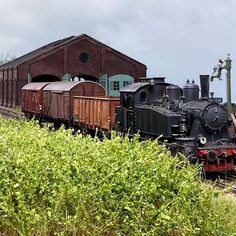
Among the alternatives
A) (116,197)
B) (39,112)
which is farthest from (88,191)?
(39,112)

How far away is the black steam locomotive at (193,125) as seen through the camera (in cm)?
1471

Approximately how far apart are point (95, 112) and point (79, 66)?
27.5m

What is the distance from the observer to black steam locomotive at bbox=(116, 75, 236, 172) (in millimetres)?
14711

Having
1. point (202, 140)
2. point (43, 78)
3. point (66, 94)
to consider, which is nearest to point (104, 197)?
point (202, 140)

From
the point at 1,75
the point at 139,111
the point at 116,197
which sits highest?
the point at 1,75

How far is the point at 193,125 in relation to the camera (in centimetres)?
1527

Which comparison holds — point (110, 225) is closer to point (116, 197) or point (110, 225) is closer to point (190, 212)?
point (116, 197)

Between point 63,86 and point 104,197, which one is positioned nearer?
point 104,197

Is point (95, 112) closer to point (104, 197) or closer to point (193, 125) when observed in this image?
point (193, 125)

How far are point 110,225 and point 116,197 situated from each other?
1.35 feet

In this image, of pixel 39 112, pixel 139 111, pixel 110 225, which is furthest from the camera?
pixel 39 112

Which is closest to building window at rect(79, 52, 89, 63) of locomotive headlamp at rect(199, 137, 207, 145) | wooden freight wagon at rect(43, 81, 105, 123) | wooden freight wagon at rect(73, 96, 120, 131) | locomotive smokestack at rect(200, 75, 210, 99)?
wooden freight wagon at rect(43, 81, 105, 123)

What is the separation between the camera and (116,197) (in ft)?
22.6

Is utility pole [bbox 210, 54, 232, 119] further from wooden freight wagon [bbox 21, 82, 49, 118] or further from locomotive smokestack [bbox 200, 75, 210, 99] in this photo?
wooden freight wagon [bbox 21, 82, 49, 118]
